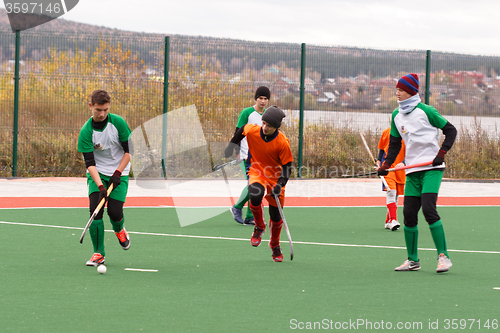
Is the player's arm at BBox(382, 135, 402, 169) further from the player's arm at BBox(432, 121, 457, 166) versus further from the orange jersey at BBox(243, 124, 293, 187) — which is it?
the orange jersey at BBox(243, 124, 293, 187)

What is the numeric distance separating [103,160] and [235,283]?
2.00 m

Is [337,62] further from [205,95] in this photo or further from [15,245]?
[15,245]

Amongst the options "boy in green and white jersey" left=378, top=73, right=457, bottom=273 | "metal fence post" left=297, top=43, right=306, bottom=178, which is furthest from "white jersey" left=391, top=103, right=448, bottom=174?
"metal fence post" left=297, top=43, right=306, bottom=178

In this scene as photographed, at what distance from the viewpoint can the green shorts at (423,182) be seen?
7.26 meters

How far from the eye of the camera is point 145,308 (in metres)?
5.61

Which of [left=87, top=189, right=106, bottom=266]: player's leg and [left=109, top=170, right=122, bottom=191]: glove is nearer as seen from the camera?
[left=109, top=170, right=122, bottom=191]: glove

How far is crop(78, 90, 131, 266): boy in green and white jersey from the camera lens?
722cm

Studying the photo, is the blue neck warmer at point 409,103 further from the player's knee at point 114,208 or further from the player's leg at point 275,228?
the player's knee at point 114,208

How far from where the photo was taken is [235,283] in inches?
262

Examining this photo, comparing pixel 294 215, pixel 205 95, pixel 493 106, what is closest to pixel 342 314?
pixel 294 215

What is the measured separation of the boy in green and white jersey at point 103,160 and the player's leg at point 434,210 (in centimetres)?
A: 316

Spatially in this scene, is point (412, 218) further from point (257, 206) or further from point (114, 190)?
point (114, 190)

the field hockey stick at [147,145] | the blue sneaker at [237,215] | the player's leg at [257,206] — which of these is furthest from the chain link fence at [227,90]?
the player's leg at [257,206]

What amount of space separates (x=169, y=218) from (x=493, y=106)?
11940 millimetres
